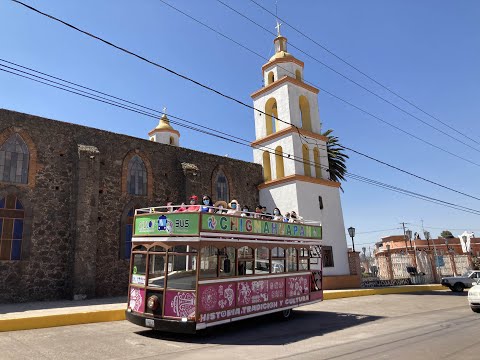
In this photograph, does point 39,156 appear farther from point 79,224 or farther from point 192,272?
point 192,272

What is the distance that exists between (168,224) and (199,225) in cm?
86

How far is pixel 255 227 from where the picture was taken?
32.6ft

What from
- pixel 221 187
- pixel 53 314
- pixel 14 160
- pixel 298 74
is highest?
pixel 298 74

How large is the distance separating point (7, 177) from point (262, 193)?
48.2 ft

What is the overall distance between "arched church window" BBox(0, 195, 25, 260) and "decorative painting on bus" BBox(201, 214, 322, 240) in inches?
378

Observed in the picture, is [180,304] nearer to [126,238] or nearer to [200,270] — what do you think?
[200,270]

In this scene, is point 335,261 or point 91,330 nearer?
point 91,330

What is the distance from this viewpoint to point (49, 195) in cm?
1485

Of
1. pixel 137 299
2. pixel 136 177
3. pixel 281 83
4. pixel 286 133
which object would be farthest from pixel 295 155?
pixel 137 299

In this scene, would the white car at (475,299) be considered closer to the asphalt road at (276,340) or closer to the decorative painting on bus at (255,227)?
the asphalt road at (276,340)

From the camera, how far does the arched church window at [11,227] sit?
44.2 ft

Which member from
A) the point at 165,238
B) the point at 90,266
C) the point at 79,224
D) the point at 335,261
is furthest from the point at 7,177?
the point at 335,261

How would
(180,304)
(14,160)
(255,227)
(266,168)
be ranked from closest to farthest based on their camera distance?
(180,304), (255,227), (14,160), (266,168)

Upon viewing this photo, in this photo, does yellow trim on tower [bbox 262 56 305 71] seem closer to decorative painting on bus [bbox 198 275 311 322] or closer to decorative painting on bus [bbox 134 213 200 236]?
decorative painting on bus [bbox 198 275 311 322]
